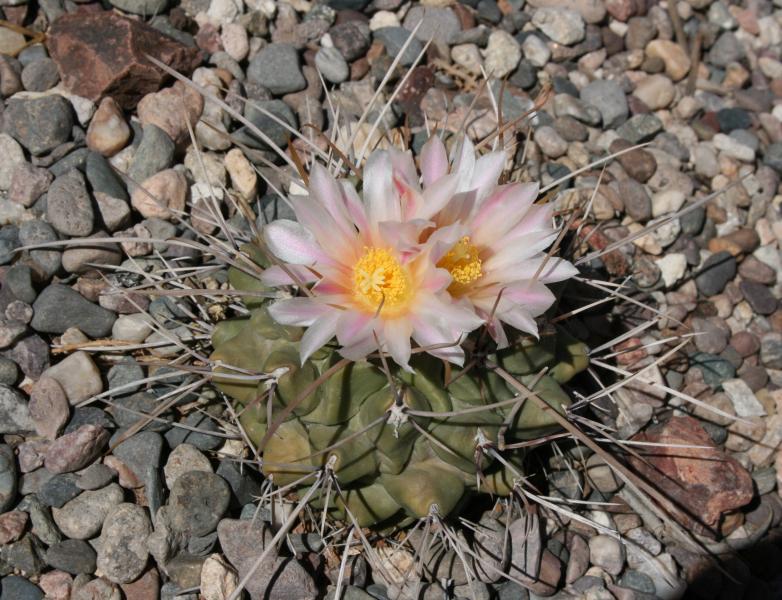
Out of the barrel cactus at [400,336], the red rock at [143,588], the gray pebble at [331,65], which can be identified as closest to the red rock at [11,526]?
the red rock at [143,588]

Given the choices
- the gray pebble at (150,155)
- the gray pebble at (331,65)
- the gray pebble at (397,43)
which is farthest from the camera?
the gray pebble at (397,43)

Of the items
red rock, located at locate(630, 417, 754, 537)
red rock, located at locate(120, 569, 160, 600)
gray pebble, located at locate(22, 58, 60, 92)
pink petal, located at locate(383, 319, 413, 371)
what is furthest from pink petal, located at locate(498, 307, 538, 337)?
gray pebble, located at locate(22, 58, 60, 92)

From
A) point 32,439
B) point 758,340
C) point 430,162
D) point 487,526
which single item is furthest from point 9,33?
point 758,340

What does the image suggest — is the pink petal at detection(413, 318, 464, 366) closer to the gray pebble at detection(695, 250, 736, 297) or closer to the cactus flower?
the cactus flower

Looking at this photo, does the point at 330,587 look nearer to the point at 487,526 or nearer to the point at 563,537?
the point at 487,526

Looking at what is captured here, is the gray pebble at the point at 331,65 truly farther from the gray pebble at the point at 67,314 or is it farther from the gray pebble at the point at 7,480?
the gray pebble at the point at 7,480

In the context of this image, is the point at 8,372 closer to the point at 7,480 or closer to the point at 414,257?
the point at 7,480

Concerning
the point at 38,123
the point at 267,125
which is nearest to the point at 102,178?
the point at 38,123
